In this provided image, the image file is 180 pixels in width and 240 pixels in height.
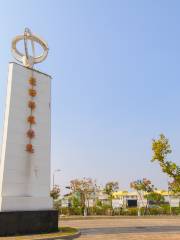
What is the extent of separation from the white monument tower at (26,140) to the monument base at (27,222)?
156 millimetres

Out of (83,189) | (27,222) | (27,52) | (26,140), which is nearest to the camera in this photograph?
(27,222)

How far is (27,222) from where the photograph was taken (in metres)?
19.0

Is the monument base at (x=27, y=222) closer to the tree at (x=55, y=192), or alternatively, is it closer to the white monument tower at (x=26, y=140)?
the white monument tower at (x=26, y=140)

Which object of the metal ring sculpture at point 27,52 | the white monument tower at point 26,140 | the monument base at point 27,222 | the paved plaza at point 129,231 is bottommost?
the paved plaza at point 129,231

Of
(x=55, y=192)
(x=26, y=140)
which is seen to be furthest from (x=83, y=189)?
(x=26, y=140)

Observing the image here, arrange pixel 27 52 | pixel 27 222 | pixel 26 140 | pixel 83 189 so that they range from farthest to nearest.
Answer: pixel 83 189, pixel 27 52, pixel 26 140, pixel 27 222

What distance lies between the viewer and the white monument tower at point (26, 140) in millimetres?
19250

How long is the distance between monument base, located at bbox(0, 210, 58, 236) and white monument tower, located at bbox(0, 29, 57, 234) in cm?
16

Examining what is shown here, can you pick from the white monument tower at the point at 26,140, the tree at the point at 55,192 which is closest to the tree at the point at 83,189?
the tree at the point at 55,192

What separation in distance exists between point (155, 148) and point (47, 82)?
35.3ft

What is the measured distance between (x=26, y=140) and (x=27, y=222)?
528cm

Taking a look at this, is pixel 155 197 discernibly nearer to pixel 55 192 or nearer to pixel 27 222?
pixel 55 192

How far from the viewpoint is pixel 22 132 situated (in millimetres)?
20578

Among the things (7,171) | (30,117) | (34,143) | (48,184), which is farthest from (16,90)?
(48,184)
